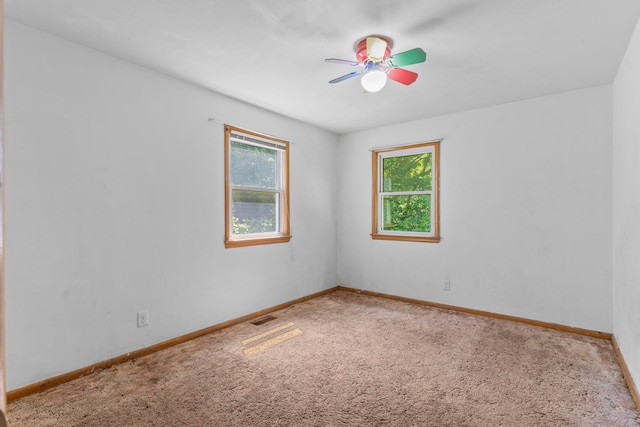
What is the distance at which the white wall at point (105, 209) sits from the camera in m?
2.19

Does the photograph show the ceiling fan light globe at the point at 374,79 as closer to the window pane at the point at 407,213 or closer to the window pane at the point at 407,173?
the window pane at the point at 407,173

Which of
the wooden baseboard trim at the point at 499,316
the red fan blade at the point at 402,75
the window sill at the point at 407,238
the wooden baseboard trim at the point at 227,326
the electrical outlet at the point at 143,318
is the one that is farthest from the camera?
the window sill at the point at 407,238

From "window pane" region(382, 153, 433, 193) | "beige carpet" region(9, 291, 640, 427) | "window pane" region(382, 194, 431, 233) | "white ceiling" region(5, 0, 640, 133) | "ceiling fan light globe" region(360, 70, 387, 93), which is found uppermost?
"white ceiling" region(5, 0, 640, 133)

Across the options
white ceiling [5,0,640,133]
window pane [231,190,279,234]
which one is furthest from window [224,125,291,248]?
white ceiling [5,0,640,133]

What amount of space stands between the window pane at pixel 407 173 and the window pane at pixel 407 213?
→ 13 centimetres

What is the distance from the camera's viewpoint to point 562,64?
276 centimetres

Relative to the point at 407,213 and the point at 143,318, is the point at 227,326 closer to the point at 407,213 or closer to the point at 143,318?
the point at 143,318

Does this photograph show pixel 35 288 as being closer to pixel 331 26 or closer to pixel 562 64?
pixel 331 26

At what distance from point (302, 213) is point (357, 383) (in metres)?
2.53

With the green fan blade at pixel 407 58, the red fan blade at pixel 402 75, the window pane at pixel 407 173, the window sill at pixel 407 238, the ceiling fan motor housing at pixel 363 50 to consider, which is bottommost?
the window sill at pixel 407 238

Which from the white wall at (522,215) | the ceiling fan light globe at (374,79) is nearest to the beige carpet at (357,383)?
the white wall at (522,215)

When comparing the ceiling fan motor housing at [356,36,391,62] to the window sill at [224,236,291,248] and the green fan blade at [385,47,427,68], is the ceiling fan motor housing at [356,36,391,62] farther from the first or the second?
the window sill at [224,236,291,248]

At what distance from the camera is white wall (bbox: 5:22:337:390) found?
7.18 ft

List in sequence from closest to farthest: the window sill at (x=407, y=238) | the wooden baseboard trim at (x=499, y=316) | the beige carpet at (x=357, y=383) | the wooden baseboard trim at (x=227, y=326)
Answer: the beige carpet at (x=357, y=383) < the wooden baseboard trim at (x=227, y=326) < the wooden baseboard trim at (x=499, y=316) < the window sill at (x=407, y=238)
